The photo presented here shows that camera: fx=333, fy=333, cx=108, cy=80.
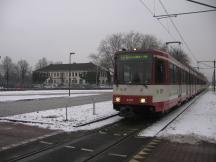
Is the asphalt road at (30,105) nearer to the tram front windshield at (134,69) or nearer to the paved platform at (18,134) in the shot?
the tram front windshield at (134,69)

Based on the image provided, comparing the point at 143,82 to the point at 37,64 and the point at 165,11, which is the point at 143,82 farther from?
the point at 37,64

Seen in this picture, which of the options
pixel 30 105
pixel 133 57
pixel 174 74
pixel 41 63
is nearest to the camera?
pixel 133 57

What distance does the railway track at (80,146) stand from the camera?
8.38 m

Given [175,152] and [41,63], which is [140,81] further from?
[41,63]

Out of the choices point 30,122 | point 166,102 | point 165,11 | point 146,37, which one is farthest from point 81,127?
point 146,37

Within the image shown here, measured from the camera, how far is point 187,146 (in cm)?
992

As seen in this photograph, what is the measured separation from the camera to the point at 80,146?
981 centimetres

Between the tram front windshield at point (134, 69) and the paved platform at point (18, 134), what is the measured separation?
4.65 metres

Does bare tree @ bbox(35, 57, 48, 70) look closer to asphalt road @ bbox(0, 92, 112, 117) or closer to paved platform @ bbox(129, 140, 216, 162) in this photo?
asphalt road @ bbox(0, 92, 112, 117)

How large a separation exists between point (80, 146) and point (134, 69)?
6435 millimetres

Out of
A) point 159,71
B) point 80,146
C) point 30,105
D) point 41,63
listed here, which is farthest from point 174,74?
point 41,63

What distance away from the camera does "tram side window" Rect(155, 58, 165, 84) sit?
15234 millimetres

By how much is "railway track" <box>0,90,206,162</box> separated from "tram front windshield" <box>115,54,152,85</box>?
2.53 metres

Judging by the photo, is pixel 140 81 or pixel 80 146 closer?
pixel 80 146
